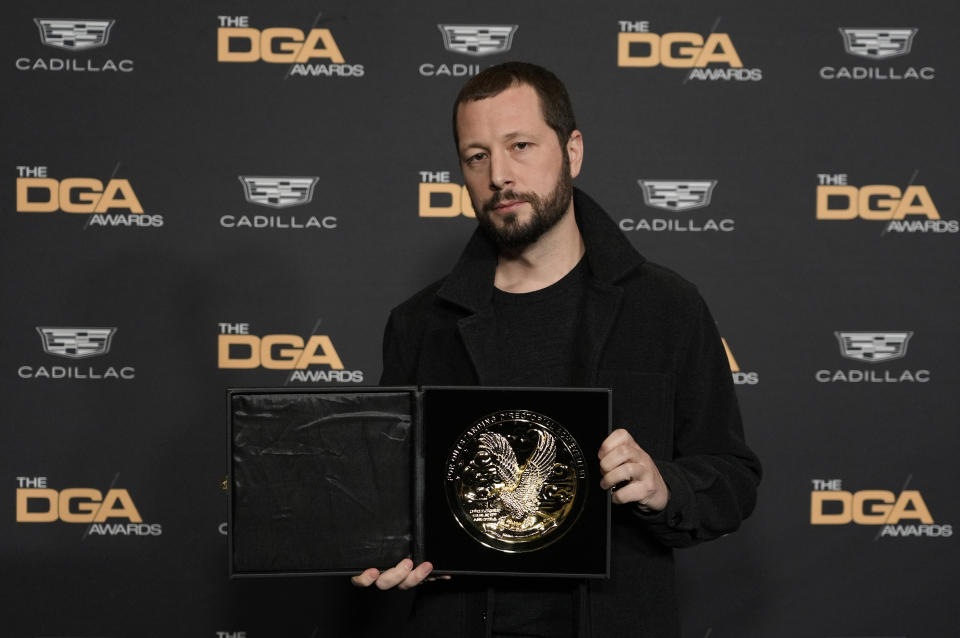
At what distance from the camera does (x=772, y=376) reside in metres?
2.82

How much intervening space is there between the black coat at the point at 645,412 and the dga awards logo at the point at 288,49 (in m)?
1.40

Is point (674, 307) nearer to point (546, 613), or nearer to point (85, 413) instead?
point (546, 613)

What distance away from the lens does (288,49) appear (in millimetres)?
2820

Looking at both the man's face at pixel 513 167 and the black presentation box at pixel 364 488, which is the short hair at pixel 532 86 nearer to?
the man's face at pixel 513 167

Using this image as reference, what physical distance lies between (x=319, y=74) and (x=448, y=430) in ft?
5.60

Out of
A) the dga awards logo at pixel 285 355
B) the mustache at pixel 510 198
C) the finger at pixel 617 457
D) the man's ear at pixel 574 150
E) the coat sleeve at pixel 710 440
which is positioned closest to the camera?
the finger at pixel 617 457

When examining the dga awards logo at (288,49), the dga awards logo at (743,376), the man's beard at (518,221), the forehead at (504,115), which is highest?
the dga awards logo at (288,49)

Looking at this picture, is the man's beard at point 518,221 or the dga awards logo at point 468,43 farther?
the dga awards logo at point 468,43

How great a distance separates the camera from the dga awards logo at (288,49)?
111 inches

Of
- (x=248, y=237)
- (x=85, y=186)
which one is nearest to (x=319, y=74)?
(x=248, y=237)

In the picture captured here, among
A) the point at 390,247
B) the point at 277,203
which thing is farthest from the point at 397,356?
the point at 277,203

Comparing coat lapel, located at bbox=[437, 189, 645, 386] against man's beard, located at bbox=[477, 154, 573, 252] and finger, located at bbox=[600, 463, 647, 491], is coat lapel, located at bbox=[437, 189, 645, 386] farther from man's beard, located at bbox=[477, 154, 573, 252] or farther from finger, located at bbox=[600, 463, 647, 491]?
finger, located at bbox=[600, 463, 647, 491]

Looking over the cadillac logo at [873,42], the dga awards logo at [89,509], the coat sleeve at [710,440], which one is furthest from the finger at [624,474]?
the cadillac logo at [873,42]

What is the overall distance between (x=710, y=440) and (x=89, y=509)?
200 centimetres
